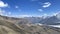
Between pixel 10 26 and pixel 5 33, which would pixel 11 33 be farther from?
pixel 10 26

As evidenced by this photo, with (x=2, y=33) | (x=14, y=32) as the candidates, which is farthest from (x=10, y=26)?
(x=2, y=33)

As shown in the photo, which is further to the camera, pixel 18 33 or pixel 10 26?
pixel 10 26

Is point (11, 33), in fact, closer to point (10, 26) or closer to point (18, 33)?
point (18, 33)

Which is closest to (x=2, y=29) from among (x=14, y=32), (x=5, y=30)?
(x=5, y=30)

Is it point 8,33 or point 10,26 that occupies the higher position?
point 10,26

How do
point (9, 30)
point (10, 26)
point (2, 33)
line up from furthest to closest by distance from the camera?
point (10, 26) < point (9, 30) < point (2, 33)

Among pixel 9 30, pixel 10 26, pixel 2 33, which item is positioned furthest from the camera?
pixel 10 26

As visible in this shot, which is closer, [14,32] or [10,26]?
[14,32]

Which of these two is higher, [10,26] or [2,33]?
[10,26]
